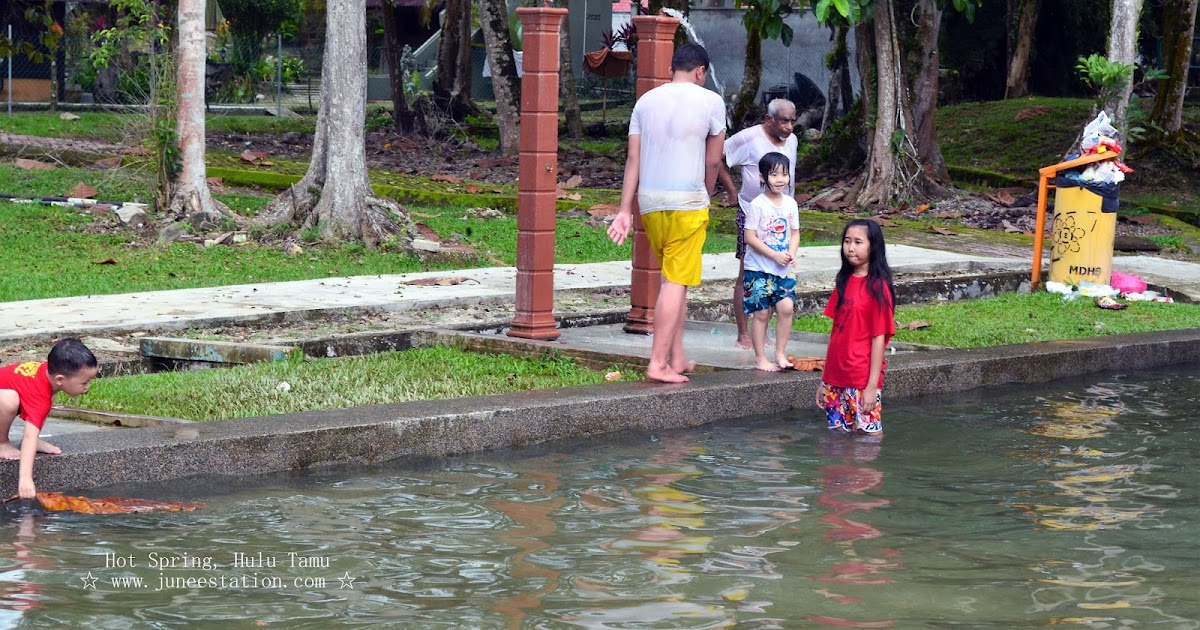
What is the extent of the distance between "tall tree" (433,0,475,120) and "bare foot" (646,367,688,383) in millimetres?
21813

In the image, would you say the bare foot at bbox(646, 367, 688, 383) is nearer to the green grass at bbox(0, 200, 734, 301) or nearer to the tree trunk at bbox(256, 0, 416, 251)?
the green grass at bbox(0, 200, 734, 301)

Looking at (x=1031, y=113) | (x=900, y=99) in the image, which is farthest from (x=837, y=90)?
(x=900, y=99)

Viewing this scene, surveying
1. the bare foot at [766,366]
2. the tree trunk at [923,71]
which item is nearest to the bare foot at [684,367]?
the bare foot at [766,366]

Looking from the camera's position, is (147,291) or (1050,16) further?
(1050,16)

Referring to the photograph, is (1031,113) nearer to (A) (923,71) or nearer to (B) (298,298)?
(A) (923,71)

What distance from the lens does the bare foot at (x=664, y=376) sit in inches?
313

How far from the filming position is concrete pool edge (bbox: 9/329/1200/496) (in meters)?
6.10

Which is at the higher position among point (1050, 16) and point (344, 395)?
point (1050, 16)

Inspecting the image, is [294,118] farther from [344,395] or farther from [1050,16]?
[344,395]

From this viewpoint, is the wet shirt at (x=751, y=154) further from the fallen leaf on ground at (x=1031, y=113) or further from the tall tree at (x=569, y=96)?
the tall tree at (x=569, y=96)

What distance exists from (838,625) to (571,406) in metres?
2.88

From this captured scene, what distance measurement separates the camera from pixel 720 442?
24.5 feet

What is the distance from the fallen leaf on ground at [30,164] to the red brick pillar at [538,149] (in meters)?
12.9

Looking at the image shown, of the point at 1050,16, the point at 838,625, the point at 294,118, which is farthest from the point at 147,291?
the point at 1050,16
